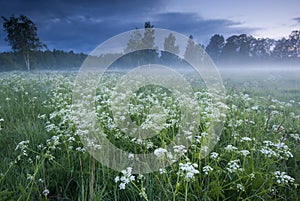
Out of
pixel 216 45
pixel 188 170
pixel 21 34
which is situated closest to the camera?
pixel 188 170

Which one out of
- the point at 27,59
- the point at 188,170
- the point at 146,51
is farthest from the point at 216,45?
the point at 188,170

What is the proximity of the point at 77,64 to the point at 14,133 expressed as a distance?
6729cm

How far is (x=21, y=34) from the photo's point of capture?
44.5 metres

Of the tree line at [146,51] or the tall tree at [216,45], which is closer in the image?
the tree line at [146,51]

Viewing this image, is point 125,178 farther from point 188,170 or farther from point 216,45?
point 216,45

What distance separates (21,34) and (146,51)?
28546 millimetres

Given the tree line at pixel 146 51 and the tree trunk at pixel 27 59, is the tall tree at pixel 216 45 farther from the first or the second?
the tree trunk at pixel 27 59

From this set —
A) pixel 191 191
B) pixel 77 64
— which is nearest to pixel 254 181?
pixel 191 191

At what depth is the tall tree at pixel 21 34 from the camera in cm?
4434

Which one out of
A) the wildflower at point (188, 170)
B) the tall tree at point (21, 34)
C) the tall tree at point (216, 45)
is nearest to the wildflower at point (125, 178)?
the wildflower at point (188, 170)

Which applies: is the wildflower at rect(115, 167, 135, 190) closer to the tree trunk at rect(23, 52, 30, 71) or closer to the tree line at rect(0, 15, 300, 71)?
the tree line at rect(0, 15, 300, 71)

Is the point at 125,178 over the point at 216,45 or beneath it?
beneath

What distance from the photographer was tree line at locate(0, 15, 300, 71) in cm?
4491

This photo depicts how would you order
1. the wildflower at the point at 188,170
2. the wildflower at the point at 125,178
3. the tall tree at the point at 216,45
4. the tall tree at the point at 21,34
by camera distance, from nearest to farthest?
the wildflower at the point at 188,170 → the wildflower at the point at 125,178 → the tall tree at the point at 21,34 → the tall tree at the point at 216,45
